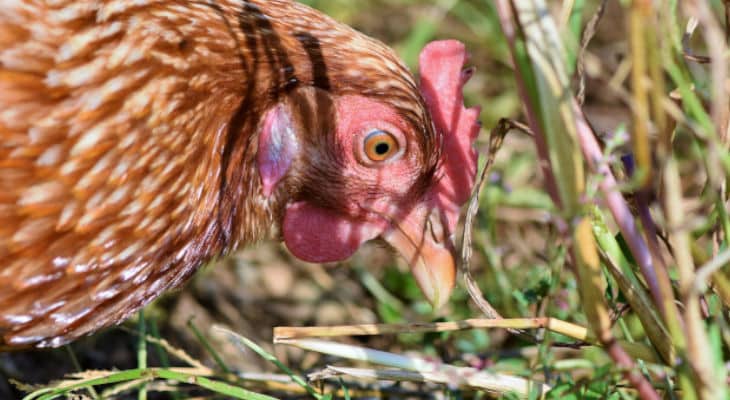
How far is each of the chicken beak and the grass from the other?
8 cm

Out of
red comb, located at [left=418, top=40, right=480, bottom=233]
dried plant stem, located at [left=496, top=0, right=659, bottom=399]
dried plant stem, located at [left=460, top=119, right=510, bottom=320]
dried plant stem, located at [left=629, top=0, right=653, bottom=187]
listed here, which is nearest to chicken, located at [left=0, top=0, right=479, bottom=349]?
red comb, located at [left=418, top=40, right=480, bottom=233]

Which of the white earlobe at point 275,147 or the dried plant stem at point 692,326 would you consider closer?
the dried plant stem at point 692,326

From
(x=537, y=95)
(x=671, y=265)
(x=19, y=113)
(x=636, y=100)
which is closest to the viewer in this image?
(x=636, y=100)

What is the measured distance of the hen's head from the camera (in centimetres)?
177

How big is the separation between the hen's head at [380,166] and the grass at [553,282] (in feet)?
0.38

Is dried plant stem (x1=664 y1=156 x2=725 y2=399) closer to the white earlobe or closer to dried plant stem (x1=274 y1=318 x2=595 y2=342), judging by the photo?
dried plant stem (x1=274 y1=318 x2=595 y2=342)

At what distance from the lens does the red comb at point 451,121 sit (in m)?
1.89

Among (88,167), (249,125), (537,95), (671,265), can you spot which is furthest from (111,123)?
(671,265)

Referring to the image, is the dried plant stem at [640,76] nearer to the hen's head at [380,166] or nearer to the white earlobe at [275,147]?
the hen's head at [380,166]

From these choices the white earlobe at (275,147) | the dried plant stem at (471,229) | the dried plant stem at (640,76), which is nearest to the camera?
the dried plant stem at (640,76)

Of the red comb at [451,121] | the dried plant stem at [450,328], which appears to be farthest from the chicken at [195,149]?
the dried plant stem at [450,328]

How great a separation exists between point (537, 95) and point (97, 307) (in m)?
0.86

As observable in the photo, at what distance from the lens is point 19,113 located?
1.42m

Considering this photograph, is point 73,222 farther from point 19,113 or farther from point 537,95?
point 537,95
